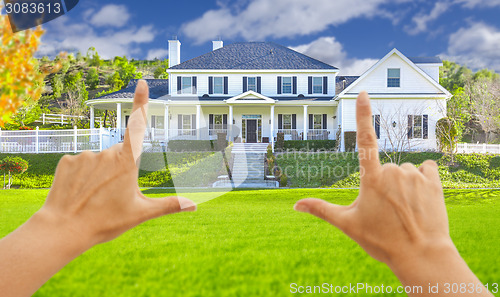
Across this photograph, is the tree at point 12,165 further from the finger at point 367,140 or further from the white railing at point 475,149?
the white railing at point 475,149

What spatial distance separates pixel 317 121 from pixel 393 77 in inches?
232

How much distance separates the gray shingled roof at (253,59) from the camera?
26375 mm

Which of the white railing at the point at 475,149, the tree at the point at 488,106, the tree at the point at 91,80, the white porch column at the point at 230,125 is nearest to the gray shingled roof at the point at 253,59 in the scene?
the white porch column at the point at 230,125

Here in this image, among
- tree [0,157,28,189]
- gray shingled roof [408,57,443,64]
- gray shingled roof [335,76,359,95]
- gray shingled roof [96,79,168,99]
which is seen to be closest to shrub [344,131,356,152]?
gray shingled roof [335,76,359,95]

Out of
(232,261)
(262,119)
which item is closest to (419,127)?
(262,119)

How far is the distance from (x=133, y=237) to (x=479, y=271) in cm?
439

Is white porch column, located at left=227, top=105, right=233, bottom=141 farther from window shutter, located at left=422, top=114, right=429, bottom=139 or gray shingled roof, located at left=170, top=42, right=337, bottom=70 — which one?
window shutter, located at left=422, top=114, right=429, bottom=139

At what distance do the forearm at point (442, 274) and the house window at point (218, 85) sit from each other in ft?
84.4

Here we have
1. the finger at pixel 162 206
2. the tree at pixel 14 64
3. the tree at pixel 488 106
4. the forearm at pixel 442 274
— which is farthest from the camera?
the tree at pixel 488 106

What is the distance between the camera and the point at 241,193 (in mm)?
13195

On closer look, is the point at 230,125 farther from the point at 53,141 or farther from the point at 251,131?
the point at 53,141

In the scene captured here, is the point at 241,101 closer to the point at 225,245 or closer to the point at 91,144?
the point at 91,144

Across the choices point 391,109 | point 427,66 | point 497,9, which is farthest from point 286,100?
point 497,9

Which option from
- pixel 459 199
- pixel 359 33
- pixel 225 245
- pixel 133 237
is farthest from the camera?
pixel 459 199
